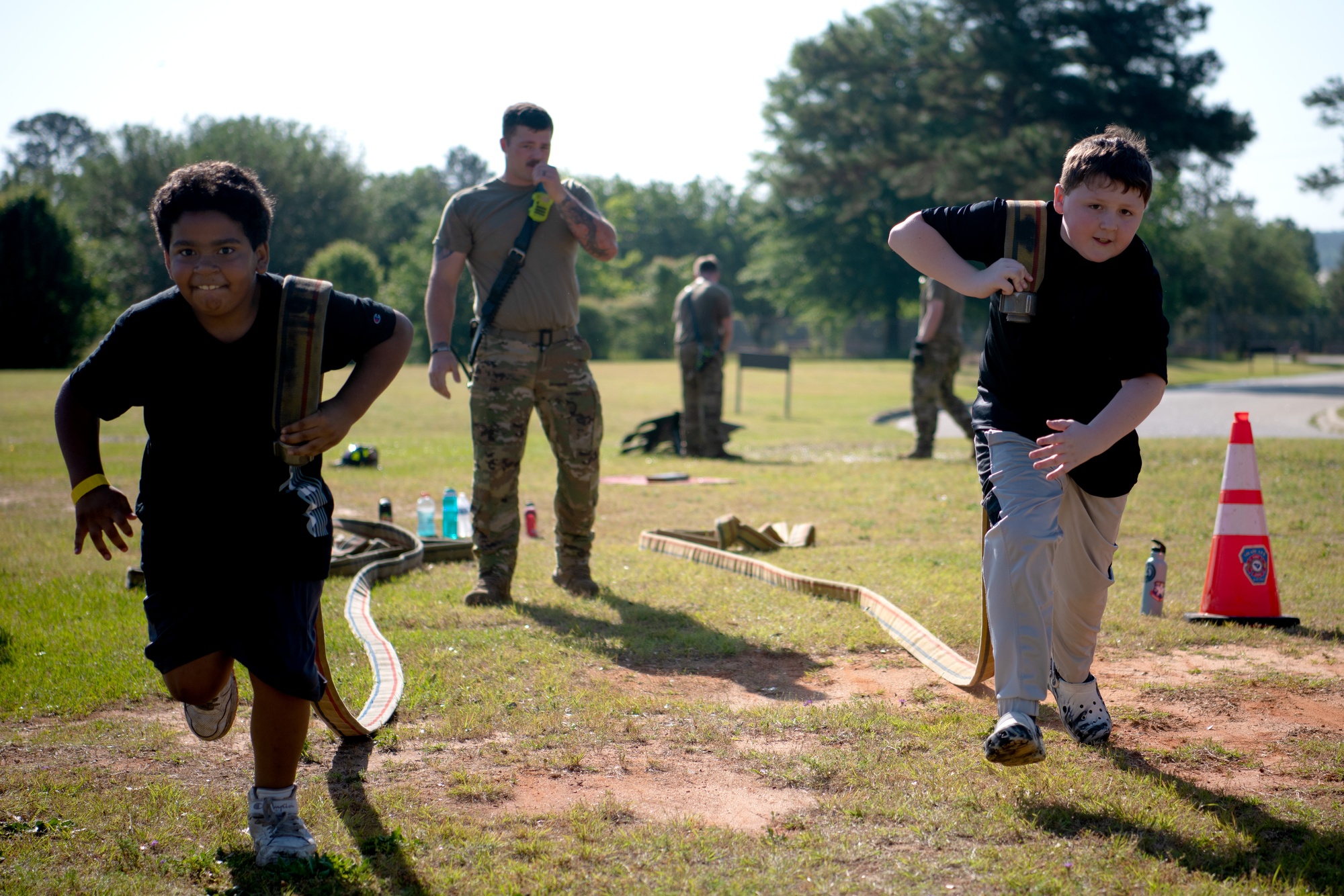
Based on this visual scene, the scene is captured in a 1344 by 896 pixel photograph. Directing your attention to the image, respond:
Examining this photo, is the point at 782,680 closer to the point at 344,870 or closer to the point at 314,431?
the point at 344,870

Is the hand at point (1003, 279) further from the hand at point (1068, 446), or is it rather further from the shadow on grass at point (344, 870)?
the shadow on grass at point (344, 870)

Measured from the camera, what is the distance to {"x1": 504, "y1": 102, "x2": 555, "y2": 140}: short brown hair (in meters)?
6.26

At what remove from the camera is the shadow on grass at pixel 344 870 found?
2953 millimetres

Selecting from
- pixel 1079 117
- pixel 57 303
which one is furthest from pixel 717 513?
pixel 57 303

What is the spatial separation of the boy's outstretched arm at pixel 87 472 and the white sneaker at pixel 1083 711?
3139 mm

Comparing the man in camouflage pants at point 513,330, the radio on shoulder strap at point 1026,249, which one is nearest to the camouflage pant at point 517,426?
the man in camouflage pants at point 513,330

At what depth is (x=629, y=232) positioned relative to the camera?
116125 millimetres

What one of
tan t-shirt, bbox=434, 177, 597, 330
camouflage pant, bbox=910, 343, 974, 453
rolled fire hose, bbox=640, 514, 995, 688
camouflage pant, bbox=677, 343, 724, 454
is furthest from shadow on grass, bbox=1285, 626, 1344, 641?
camouflage pant, bbox=677, 343, 724, 454

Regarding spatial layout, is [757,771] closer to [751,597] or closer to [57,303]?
[751,597]

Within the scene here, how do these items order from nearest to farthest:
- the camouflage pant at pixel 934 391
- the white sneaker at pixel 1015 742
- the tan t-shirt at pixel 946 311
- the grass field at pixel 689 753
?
1. the grass field at pixel 689 753
2. the white sneaker at pixel 1015 742
3. the tan t-shirt at pixel 946 311
4. the camouflage pant at pixel 934 391

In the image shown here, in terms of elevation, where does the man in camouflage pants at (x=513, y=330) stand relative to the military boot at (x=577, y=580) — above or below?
above

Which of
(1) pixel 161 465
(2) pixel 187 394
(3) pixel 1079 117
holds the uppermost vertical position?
(3) pixel 1079 117

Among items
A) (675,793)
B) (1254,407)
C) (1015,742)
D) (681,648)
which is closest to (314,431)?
(675,793)

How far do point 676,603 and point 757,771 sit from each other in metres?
2.72
